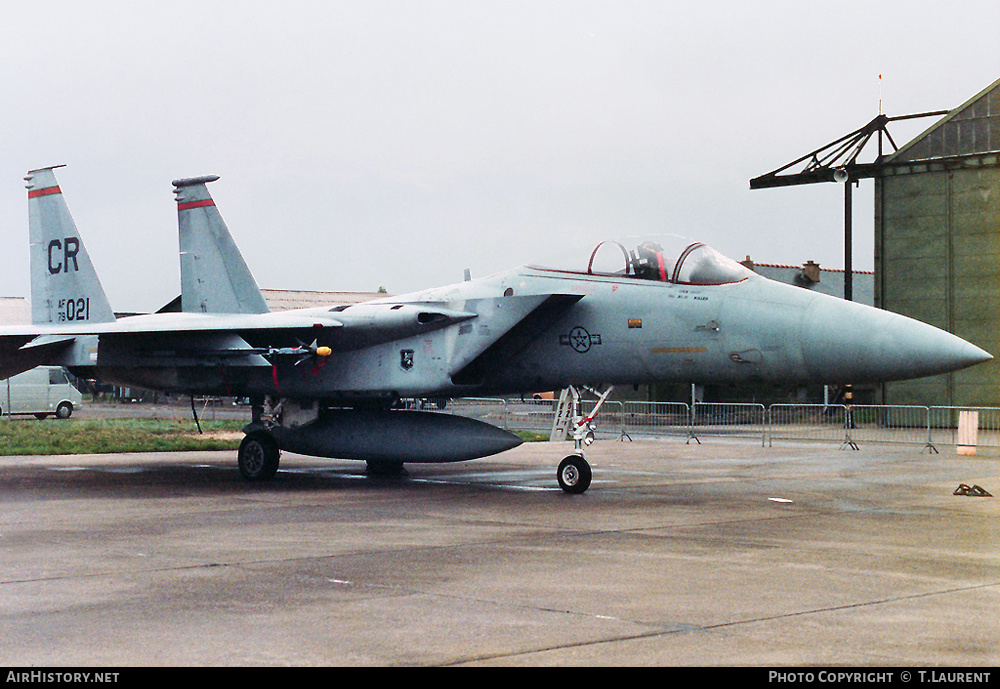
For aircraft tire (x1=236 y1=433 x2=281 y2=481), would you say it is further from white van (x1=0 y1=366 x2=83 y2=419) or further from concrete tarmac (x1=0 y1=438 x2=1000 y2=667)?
white van (x1=0 y1=366 x2=83 y2=419)

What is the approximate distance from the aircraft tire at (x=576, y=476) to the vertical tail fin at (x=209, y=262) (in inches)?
252

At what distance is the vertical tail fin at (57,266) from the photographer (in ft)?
51.6

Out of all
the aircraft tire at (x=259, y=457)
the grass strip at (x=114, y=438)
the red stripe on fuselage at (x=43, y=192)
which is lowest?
the grass strip at (x=114, y=438)

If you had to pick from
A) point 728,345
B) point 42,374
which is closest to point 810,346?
point 728,345

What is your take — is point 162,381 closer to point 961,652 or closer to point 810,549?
point 810,549

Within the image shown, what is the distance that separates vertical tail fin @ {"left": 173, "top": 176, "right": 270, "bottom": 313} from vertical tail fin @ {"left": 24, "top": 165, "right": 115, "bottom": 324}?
1290mm

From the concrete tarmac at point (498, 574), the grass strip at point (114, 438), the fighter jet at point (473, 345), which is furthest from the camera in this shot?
the grass strip at point (114, 438)

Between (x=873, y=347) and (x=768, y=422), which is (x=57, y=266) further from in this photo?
(x=768, y=422)

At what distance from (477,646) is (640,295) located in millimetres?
7274

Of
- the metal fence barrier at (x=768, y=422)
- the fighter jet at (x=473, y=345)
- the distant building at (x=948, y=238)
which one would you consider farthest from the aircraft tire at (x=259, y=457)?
the distant building at (x=948, y=238)

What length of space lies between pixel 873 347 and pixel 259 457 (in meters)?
7.61

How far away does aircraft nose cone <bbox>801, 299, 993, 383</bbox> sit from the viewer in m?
10.1

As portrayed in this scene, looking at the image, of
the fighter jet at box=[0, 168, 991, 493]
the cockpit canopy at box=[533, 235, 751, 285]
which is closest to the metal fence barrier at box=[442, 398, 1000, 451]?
the fighter jet at box=[0, 168, 991, 493]

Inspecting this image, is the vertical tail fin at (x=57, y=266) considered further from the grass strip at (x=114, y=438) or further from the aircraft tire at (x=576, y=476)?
the aircraft tire at (x=576, y=476)
